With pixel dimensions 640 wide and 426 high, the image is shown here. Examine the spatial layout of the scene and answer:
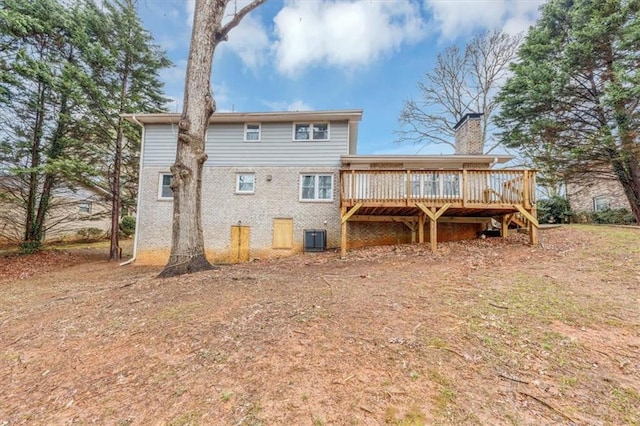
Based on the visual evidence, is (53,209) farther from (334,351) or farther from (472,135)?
(472,135)

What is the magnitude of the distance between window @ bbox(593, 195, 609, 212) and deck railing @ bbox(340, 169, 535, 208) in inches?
423

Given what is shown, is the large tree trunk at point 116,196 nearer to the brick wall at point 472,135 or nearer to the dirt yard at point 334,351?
the dirt yard at point 334,351

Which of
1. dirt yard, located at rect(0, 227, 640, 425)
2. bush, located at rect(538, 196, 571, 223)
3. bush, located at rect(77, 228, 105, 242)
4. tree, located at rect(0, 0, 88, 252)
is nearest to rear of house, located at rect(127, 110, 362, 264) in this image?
tree, located at rect(0, 0, 88, 252)

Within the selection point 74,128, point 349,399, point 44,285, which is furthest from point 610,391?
point 74,128

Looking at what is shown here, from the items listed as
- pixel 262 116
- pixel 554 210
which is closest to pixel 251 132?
pixel 262 116

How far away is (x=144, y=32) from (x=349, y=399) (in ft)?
57.3

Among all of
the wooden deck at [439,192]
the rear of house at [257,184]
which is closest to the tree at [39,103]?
the rear of house at [257,184]

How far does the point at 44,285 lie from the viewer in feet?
25.3

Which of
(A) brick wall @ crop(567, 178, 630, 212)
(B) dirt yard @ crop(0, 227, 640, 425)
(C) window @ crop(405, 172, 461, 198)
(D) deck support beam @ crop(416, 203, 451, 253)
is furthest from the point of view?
(A) brick wall @ crop(567, 178, 630, 212)

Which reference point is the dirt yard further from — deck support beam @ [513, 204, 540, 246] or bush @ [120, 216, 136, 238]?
bush @ [120, 216, 136, 238]

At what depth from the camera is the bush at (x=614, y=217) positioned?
12.8 meters

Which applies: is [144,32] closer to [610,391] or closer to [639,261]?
[610,391]

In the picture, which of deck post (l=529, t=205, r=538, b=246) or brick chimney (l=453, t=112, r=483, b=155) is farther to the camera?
brick chimney (l=453, t=112, r=483, b=155)

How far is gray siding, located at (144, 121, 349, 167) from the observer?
11.6m
